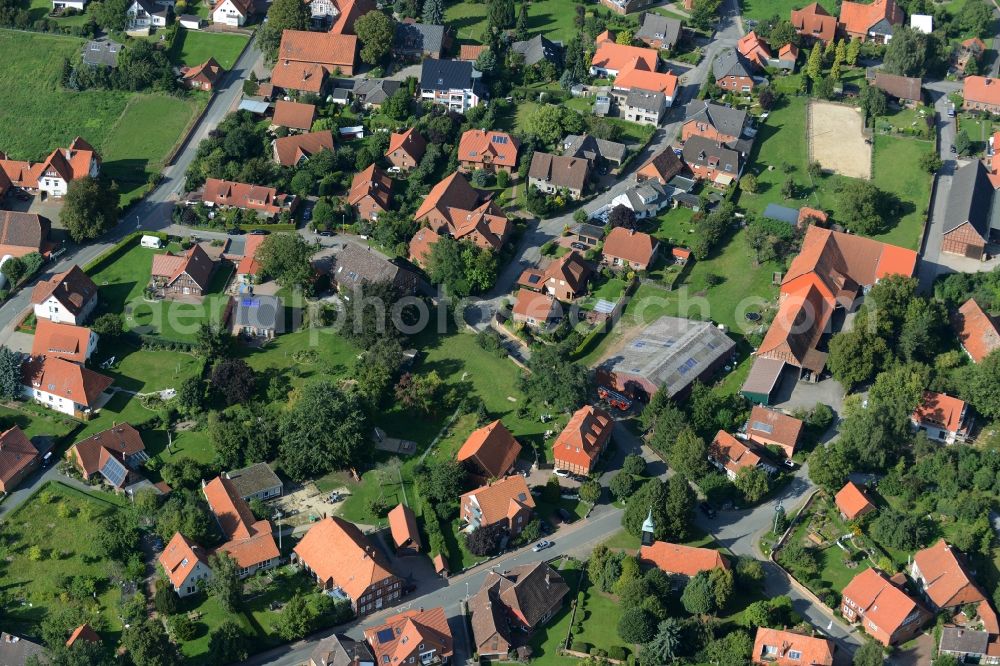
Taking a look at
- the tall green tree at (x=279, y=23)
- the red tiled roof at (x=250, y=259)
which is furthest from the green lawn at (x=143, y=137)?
the red tiled roof at (x=250, y=259)

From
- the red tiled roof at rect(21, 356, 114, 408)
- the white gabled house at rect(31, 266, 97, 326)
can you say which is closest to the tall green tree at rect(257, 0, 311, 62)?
the white gabled house at rect(31, 266, 97, 326)

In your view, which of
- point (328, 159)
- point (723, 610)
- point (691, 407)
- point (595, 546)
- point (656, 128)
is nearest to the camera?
point (723, 610)

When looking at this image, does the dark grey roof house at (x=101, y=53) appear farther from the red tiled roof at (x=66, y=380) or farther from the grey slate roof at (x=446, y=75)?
the red tiled roof at (x=66, y=380)

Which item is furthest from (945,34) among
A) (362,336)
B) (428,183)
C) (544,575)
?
(544,575)

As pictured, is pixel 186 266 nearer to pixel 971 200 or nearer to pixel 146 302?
pixel 146 302

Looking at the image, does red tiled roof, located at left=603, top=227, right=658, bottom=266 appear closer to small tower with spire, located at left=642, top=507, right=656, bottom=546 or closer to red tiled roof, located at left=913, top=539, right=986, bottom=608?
small tower with spire, located at left=642, top=507, right=656, bottom=546

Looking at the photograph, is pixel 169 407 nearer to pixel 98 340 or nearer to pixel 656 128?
pixel 98 340

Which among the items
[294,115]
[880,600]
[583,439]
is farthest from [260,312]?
[880,600]

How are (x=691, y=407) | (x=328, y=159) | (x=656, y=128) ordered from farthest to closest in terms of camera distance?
(x=656, y=128)
(x=328, y=159)
(x=691, y=407)
